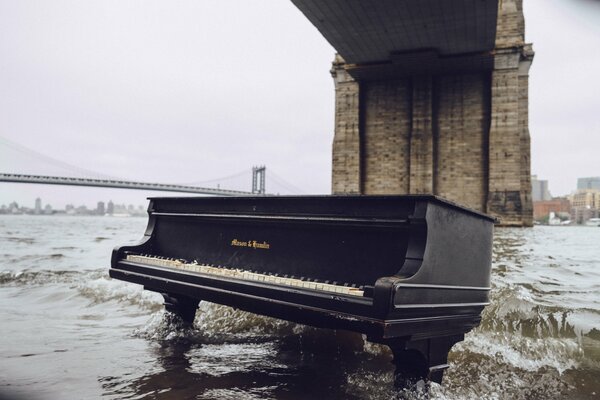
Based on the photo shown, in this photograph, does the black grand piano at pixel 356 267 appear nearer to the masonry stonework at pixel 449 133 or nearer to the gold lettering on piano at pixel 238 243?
the gold lettering on piano at pixel 238 243

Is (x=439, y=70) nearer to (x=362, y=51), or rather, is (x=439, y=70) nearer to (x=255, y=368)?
(x=362, y=51)

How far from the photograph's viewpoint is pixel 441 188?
3075 centimetres

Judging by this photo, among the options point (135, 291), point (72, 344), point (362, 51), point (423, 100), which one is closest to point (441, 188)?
point (423, 100)

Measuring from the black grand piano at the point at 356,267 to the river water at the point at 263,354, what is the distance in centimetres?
49

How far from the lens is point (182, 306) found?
361cm

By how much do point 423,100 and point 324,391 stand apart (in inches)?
1170

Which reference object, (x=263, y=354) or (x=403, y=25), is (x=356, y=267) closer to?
(x=263, y=354)

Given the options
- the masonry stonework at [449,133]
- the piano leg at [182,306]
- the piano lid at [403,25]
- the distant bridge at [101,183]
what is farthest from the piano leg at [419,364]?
the distant bridge at [101,183]

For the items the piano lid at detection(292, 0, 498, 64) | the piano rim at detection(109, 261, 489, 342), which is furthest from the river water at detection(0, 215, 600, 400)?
the piano lid at detection(292, 0, 498, 64)

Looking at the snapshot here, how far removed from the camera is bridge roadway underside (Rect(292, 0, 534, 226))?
28375mm

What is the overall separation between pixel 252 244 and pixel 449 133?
Result: 30.3m

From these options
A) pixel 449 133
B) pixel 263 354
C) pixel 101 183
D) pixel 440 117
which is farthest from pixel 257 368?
pixel 101 183

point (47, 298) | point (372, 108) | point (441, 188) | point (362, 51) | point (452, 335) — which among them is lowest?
point (47, 298)

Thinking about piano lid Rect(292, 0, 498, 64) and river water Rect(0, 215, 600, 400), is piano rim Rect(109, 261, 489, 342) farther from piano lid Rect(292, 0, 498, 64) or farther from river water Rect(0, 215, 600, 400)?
piano lid Rect(292, 0, 498, 64)
